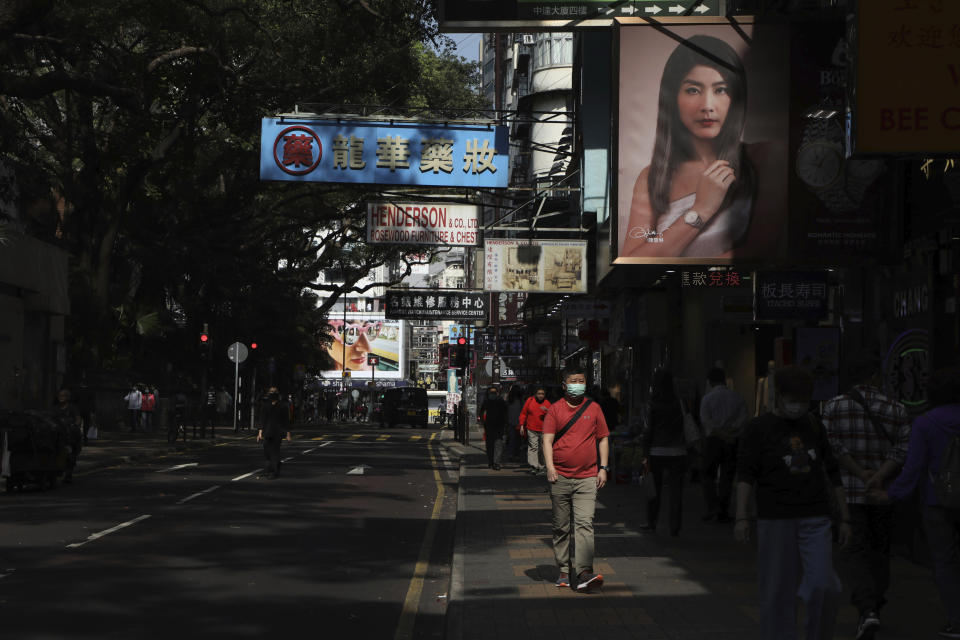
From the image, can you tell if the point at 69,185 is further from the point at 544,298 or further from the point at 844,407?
the point at 844,407

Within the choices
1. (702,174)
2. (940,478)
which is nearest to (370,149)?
(702,174)

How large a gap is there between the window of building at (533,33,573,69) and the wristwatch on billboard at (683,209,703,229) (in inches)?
2080

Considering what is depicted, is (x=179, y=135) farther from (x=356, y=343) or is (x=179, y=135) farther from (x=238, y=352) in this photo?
(x=356, y=343)

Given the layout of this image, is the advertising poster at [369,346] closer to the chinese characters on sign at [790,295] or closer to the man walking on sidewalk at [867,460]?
the chinese characters on sign at [790,295]

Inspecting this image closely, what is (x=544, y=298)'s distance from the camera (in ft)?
139

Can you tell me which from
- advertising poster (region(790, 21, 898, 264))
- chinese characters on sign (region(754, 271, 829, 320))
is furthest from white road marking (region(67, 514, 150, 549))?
advertising poster (region(790, 21, 898, 264))

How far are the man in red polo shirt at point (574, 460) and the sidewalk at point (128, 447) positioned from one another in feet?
53.4

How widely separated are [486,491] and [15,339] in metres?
17.2

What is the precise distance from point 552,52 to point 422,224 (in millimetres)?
41601

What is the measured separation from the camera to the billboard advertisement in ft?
95.8

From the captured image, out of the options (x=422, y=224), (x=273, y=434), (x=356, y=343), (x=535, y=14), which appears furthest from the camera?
(x=356, y=343)

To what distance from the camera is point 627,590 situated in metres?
10.6

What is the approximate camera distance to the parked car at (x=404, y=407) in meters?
71.2

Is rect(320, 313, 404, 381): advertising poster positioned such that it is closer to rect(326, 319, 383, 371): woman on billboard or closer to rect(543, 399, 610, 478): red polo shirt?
rect(326, 319, 383, 371): woman on billboard
